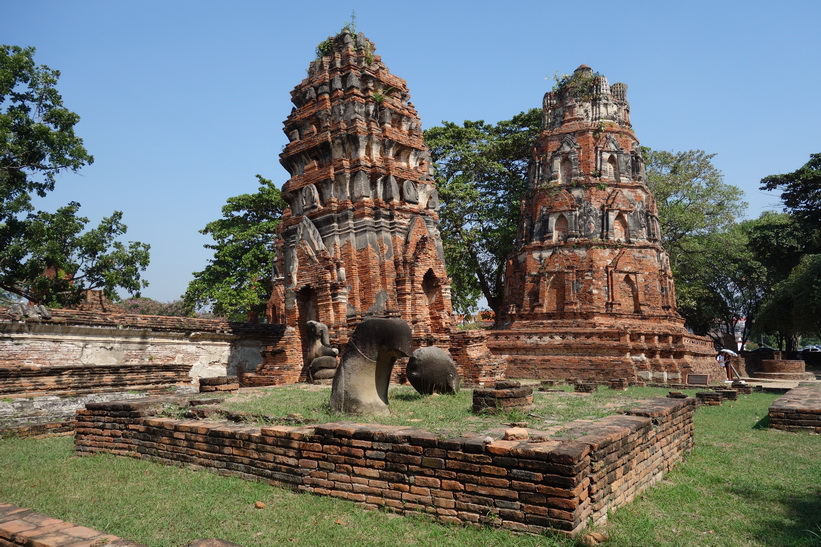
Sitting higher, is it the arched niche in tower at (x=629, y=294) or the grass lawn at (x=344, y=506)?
the arched niche in tower at (x=629, y=294)

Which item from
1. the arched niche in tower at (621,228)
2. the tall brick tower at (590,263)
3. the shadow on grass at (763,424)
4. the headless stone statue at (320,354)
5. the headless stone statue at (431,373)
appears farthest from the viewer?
the arched niche in tower at (621,228)

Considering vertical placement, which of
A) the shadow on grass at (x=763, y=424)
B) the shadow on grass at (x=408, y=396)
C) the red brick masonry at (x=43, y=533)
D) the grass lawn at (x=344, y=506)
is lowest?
the shadow on grass at (x=763, y=424)

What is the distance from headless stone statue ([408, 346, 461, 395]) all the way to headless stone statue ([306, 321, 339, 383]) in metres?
3.53

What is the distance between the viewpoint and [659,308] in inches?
922

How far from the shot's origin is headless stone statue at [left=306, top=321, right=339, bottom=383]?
12906mm

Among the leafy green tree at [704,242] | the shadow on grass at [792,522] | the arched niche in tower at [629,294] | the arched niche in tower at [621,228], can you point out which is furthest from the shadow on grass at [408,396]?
the leafy green tree at [704,242]

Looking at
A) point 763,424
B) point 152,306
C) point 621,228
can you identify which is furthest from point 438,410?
point 152,306

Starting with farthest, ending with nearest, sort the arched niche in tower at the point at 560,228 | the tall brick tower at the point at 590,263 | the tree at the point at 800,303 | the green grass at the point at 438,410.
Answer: the arched niche in tower at the point at 560,228, the tall brick tower at the point at 590,263, the tree at the point at 800,303, the green grass at the point at 438,410

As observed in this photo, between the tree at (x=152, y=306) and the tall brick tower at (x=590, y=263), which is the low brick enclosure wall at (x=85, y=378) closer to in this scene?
the tall brick tower at (x=590, y=263)

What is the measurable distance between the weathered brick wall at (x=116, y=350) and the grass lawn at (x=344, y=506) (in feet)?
11.2

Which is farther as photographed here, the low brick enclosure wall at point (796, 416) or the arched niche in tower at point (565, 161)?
the arched niche in tower at point (565, 161)

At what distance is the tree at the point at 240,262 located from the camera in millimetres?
24547

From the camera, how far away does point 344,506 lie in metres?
5.35

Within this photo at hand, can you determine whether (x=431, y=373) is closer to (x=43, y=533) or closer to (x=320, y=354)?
(x=320, y=354)
